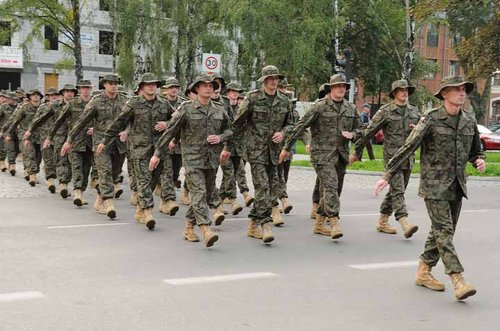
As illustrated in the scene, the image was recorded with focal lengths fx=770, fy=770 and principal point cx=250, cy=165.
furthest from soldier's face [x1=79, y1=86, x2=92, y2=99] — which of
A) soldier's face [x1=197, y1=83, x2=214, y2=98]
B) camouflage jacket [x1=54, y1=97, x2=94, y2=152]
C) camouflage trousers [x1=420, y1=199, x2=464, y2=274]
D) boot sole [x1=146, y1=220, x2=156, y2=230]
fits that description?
camouflage trousers [x1=420, y1=199, x2=464, y2=274]

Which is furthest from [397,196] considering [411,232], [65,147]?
[65,147]

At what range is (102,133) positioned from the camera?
11.8m

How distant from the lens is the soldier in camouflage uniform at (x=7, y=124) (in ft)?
59.2

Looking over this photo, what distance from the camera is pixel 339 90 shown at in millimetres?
9586

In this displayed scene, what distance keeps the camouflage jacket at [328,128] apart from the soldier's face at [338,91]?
0.08 meters

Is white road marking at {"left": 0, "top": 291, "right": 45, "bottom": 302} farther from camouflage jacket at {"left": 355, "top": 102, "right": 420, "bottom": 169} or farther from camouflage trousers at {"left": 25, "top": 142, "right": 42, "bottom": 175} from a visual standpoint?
camouflage trousers at {"left": 25, "top": 142, "right": 42, "bottom": 175}

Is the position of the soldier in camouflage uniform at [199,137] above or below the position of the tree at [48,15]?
below

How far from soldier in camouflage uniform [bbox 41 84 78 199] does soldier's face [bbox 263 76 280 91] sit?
15.0 feet

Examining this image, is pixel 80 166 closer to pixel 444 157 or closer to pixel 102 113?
pixel 102 113

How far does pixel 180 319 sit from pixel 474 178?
14.9 metres

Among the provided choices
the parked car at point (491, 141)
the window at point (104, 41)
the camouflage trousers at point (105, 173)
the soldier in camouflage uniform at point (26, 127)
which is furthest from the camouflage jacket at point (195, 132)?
the window at point (104, 41)

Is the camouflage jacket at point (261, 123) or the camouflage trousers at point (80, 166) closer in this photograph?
the camouflage jacket at point (261, 123)

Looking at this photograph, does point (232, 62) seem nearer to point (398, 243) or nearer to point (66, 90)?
point (66, 90)

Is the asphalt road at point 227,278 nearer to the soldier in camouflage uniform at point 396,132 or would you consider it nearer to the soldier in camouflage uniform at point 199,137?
the soldier in camouflage uniform at point 396,132
